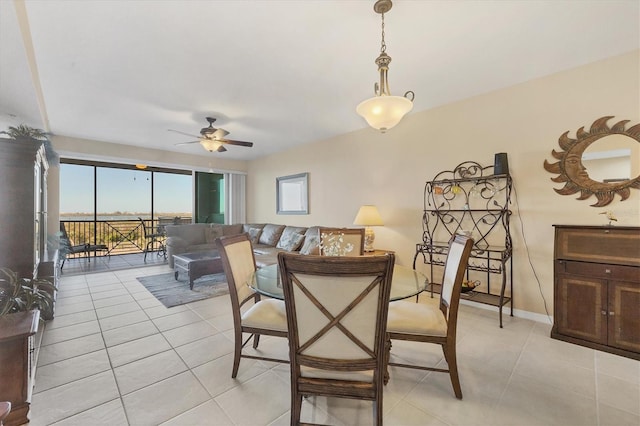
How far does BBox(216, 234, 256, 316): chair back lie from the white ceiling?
1.63m

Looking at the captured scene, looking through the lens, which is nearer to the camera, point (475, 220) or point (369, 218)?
point (475, 220)

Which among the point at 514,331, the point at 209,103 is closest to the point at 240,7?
the point at 209,103

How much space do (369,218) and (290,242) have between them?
1.69 metres

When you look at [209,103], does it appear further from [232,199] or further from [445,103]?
[232,199]

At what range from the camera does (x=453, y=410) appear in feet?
5.19

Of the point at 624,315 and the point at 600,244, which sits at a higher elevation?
the point at 600,244

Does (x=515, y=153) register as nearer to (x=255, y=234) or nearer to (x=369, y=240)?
(x=369, y=240)

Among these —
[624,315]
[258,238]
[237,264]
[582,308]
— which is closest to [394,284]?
[237,264]

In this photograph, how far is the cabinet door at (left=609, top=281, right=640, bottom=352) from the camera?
211 cm

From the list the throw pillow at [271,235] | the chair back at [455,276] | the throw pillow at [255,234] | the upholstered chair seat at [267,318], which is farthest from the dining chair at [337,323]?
the throw pillow at [255,234]

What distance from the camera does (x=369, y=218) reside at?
388 centimetres

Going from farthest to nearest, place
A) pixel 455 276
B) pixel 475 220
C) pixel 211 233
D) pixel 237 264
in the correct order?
pixel 211 233
pixel 475 220
pixel 237 264
pixel 455 276

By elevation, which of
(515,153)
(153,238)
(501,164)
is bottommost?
(153,238)

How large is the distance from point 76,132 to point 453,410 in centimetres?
636
